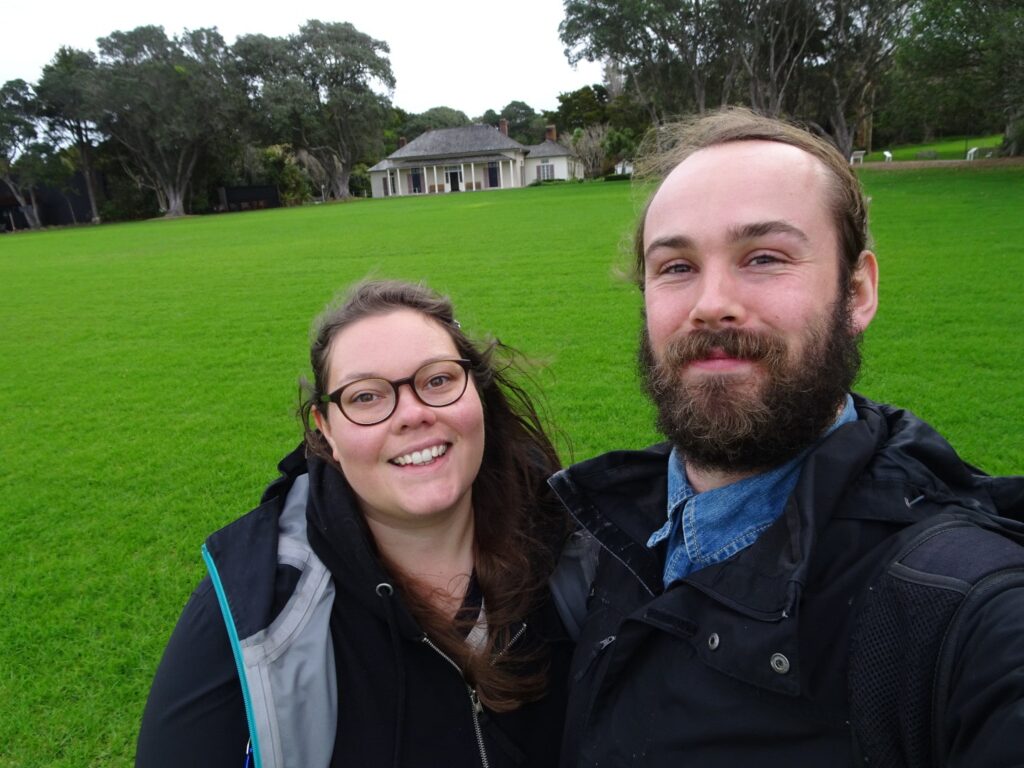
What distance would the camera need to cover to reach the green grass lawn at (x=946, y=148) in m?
40.9

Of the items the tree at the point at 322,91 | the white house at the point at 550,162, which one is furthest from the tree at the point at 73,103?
the white house at the point at 550,162

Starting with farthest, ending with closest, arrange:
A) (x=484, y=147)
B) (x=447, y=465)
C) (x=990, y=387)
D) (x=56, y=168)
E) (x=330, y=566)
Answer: (x=484, y=147) < (x=56, y=168) < (x=990, y=387) < (x=447, y=465) < (x=330, y=566)

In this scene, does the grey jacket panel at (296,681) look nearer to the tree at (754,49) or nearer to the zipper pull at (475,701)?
the zipper pull at (475,701)

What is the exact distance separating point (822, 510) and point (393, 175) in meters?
72.8

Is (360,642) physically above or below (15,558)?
above

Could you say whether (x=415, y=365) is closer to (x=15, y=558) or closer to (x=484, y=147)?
(x=15, y=558)

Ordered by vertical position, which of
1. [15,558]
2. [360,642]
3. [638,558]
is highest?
[638,558]

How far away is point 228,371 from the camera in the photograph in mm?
8688

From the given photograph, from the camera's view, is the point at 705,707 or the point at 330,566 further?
the point at 330,566

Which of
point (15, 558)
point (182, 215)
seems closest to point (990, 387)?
point (15, 558)

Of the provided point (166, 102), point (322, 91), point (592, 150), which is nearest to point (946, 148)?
point (592, 150)

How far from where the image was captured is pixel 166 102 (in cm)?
4784

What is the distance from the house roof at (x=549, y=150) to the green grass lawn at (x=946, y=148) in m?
28.1

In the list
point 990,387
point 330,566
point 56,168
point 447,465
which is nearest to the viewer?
point 330,566
